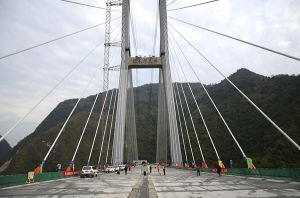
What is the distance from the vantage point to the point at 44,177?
17812 millimetres

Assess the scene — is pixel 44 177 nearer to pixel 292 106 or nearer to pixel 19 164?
pixel 292 106

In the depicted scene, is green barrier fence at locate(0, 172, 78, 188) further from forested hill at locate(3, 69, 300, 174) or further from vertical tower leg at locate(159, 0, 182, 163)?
forested hill at locate(3, 69, 300, 174)

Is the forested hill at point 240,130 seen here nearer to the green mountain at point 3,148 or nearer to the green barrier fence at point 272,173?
the green barrier fence at point 272,173

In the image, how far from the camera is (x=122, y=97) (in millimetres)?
32750

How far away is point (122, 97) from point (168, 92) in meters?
7.18

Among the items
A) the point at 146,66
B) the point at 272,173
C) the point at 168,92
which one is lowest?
the point at 272,173

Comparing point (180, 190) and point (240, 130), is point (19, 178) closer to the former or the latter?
point (180, 190)

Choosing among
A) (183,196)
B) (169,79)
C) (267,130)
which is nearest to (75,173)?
(169,79)

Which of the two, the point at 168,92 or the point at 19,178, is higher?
the point at 168,92

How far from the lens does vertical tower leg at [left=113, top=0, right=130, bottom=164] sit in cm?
3050

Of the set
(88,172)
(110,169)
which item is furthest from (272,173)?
(110,169)

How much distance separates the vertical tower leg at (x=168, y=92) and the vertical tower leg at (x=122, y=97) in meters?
5.95

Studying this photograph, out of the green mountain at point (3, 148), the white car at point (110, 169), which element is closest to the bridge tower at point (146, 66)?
the white car at point (110, 169)

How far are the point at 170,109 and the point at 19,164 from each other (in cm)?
7875
